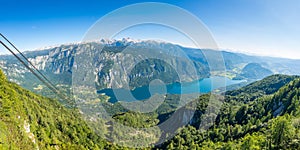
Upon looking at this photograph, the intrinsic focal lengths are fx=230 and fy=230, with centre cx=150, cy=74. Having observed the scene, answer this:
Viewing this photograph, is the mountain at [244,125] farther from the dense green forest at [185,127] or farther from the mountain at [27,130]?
the mountain at [27,130]

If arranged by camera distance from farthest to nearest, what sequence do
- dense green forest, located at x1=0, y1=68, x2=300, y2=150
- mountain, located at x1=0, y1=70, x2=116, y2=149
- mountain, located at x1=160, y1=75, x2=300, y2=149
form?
mountain, located at x1=160, y1=75, x2=300, y2=149 < dense green forest, located at x1=0, y1=68, x2=300, y2=150 < mountain, located at x1=0, y1=70, x2=116, y2=149

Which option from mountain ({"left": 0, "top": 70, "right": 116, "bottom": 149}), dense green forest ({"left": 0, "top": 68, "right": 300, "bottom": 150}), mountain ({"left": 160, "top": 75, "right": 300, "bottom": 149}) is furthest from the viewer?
mountain ({"left": 160, "top": 75, "right": 300, "bottom": 149})

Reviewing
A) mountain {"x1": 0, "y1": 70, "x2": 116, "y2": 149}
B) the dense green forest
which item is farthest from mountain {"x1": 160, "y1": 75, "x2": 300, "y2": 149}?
mountain {"x1": 0, "y1": 70, "x2": 116, "y2": 149}

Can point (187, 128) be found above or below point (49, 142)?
below

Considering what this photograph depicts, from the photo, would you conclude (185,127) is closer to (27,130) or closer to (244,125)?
(244,125)

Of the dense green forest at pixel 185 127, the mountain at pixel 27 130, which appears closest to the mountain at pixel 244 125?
the dense green forest at pixel 185 127

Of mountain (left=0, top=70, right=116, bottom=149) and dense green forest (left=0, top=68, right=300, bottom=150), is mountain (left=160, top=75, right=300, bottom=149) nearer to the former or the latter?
dense green forest (left=0, top=68, right=300, bottom=150)

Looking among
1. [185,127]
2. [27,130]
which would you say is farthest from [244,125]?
[27,130]

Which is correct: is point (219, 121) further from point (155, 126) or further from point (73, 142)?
point (73, 142)

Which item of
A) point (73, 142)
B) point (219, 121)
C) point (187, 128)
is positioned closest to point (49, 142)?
point (73, 142)
